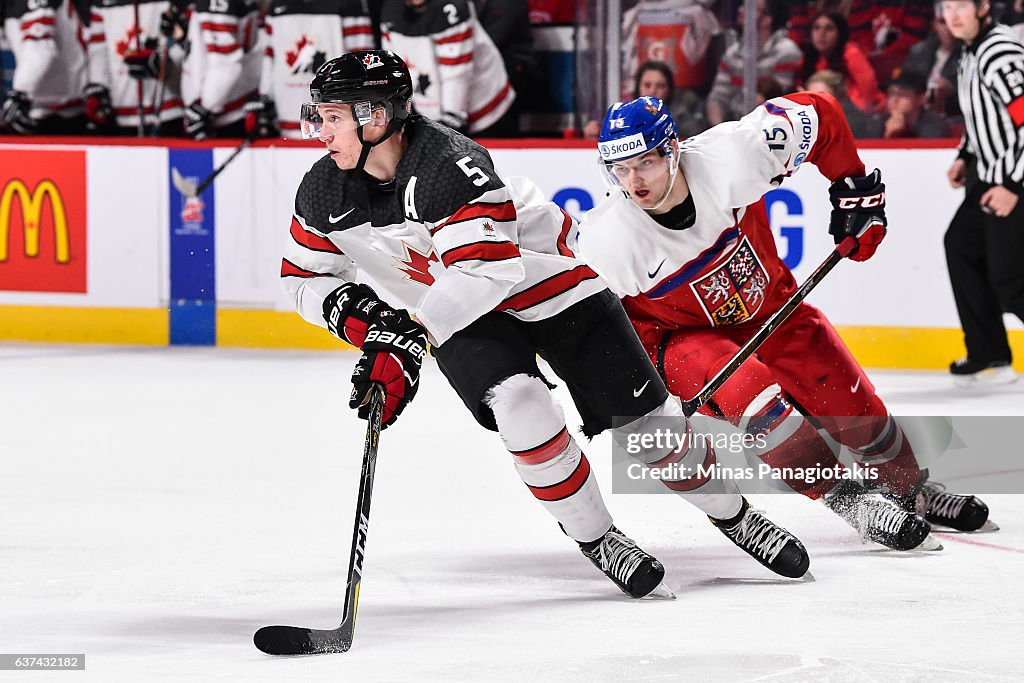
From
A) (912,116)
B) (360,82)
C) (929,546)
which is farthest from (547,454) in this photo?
(912,116)

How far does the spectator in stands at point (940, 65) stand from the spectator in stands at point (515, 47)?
159cm

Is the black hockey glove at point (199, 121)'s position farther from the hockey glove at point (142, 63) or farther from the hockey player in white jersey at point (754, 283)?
the hockey player in white jersey at point (754, 283)

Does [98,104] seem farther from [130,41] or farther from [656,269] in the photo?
[656,269]

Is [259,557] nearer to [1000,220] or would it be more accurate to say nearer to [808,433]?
[808,433]

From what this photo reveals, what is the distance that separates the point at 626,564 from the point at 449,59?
415cm

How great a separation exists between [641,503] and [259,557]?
98 centimetres

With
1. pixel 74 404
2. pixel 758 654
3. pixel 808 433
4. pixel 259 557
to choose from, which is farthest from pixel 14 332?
pixel 758 654

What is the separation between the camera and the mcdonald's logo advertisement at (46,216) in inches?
264

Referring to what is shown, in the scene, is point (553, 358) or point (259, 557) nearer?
point (553, 358)

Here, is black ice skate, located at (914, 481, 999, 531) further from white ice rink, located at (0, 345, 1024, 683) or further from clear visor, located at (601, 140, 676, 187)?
clear visor, located at (601, 140, 676, 187)

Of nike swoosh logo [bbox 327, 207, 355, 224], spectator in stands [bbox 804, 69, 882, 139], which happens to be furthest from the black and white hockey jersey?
spectator in stands [bbox 804, 69, 882, 139]

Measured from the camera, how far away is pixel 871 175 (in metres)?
3.32

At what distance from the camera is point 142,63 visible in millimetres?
7250

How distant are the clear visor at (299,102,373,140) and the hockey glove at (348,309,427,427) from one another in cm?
35
